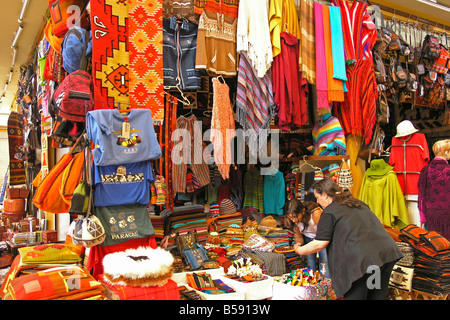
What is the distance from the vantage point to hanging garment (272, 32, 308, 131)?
13.1 feet

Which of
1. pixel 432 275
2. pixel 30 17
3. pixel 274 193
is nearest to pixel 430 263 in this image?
pixel 432 275

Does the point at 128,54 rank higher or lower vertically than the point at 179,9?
lower

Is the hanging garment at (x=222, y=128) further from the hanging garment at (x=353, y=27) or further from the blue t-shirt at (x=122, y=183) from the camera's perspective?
the hanging garment at (x=353, y=27)

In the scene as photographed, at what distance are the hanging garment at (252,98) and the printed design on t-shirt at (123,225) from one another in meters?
1.62

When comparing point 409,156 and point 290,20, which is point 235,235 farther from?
point 290,20

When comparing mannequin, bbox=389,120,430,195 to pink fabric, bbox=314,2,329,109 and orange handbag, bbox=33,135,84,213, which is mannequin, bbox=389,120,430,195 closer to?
pink fabric, bbox=314,2,329,109

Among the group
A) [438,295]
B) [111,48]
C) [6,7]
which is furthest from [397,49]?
[6,7]

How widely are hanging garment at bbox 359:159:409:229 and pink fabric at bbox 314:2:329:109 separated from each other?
3.51 feet

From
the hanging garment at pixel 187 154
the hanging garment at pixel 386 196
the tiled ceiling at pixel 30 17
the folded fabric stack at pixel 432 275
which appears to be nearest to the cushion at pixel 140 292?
the hanging garment at pixel 187 154

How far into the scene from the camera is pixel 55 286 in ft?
7.13

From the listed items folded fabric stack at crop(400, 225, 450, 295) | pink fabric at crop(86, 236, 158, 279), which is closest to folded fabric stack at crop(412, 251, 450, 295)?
folded fabric stack at crop(400, 225, 450, 295)

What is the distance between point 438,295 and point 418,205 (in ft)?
Result: 4.40

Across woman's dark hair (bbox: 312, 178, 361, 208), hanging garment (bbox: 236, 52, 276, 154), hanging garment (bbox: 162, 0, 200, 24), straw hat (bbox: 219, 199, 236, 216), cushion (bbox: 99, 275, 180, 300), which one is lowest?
cushion (bbox: 99, 275, 180, 300)

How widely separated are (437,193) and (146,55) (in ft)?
11.7
